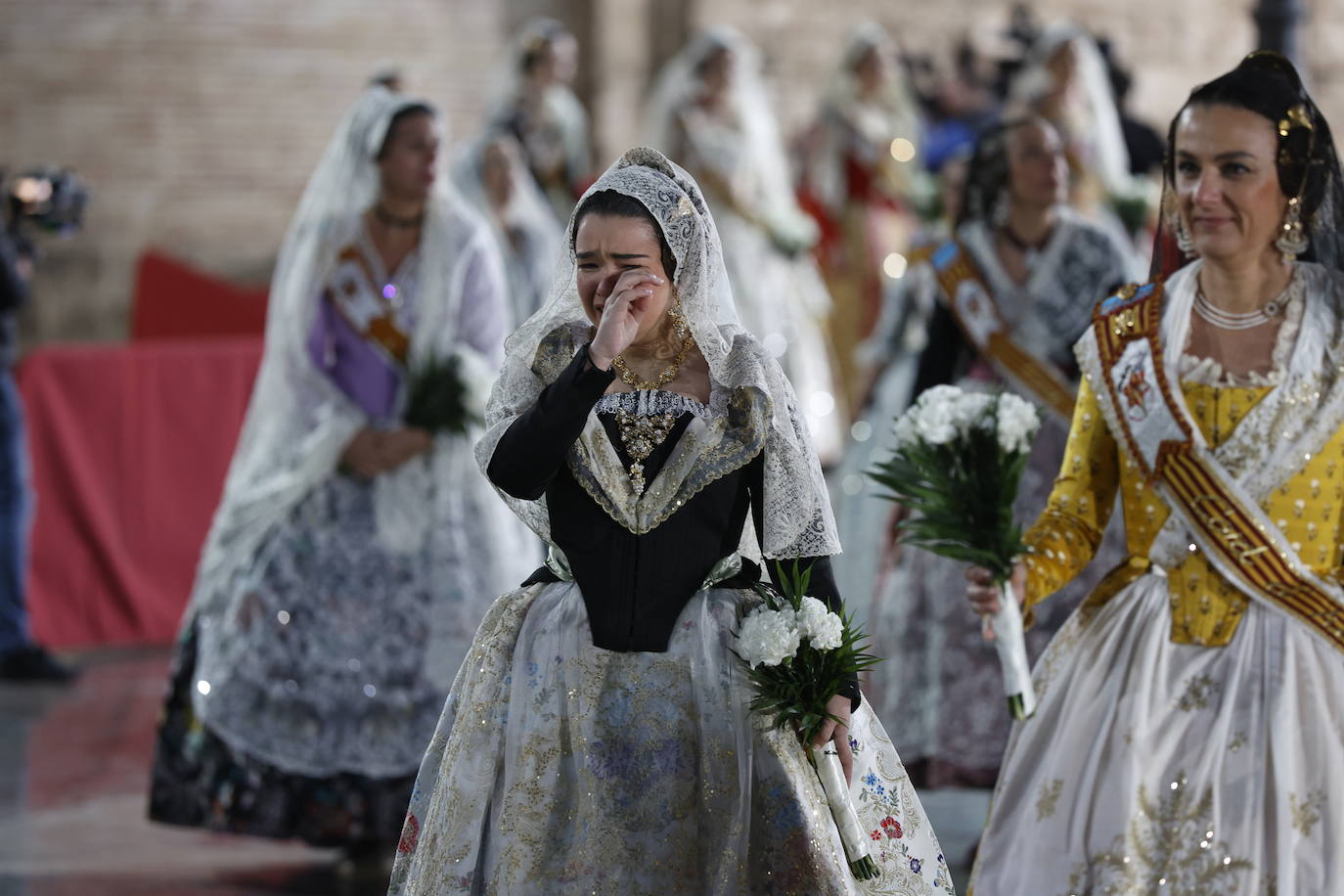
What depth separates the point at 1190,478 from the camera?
3.64 meters

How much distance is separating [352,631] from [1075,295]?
87.5 inches

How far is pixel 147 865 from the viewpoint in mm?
5883

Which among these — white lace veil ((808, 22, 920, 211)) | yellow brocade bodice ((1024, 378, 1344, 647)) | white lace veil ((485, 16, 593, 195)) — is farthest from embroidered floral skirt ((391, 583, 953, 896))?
white lace veil ((808, 22, 920, 211))

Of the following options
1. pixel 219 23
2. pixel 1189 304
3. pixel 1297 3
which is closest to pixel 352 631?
pixel 1189 304

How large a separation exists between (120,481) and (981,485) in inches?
260

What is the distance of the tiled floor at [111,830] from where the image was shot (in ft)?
18.6

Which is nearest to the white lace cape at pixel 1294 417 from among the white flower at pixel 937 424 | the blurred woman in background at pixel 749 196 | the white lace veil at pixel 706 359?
the white flower at pixel 937 424

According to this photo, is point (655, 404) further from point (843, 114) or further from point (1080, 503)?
point (843, 114)

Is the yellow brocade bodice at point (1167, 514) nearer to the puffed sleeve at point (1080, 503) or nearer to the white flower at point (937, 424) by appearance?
the puffed sleeve at point (1080, 503)

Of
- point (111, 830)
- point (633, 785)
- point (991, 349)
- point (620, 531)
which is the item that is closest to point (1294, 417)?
point (620, 531)

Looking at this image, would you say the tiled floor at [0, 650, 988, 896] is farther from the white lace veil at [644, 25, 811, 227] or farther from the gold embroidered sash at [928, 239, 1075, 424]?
the white lace veil at [644, 25, 811, 227]

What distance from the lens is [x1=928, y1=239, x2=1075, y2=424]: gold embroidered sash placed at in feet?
18.6

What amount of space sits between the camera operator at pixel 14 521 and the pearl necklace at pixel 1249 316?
611 cm

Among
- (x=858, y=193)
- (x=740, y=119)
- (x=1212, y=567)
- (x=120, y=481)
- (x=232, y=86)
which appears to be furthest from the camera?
(x=232, y=86)
